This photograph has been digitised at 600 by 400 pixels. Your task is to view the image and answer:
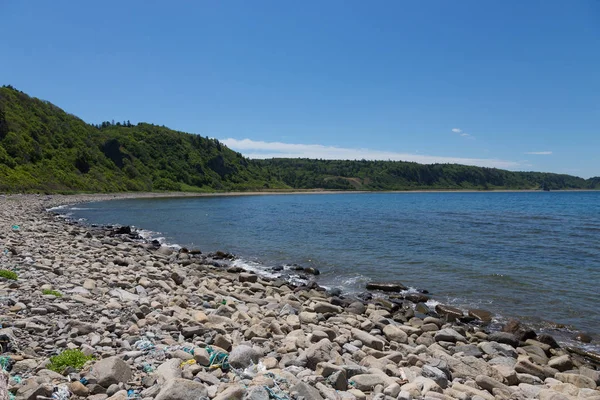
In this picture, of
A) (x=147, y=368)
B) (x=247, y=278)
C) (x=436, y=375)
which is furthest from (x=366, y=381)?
(x=247, y=278)

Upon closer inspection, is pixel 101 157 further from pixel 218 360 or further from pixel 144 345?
pixel 218 360

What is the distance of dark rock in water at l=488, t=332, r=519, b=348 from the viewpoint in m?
9.88

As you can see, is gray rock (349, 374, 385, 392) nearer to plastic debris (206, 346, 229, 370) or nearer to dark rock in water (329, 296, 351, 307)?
plastic debris (206, 346, 229, 370)

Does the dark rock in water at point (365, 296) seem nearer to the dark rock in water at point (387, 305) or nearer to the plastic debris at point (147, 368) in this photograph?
the dark rock in water at point (387, 305)

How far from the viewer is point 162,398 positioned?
459 centimetres

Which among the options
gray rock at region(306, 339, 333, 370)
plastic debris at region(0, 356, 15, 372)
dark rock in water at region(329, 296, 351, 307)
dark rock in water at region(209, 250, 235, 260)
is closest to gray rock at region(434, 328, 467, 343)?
dark rock in water at region(329, 296, 351, 307)

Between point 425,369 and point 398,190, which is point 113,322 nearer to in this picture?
point 425,369

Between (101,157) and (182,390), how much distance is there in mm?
116593

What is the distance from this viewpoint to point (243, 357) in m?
6.23

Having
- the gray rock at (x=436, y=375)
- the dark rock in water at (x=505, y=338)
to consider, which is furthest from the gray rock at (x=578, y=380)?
the gray rock at (x=436, y=375)

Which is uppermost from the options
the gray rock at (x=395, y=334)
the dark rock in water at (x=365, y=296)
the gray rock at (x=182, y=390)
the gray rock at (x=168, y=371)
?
the gray rock at (x=182, y=390)

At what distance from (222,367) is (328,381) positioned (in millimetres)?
1670

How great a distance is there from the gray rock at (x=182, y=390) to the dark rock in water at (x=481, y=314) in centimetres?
977

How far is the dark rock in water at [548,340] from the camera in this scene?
9.85 meters
